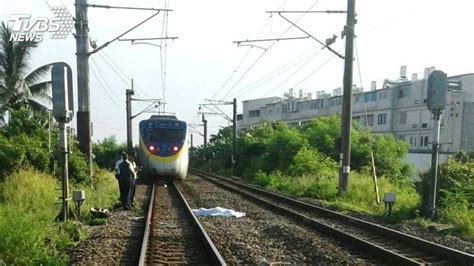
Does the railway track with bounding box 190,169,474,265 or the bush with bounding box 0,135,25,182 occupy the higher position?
the bush with bounding box 0,135,25,182

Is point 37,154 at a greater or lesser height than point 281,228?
greater

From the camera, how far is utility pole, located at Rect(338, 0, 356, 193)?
1889 centimetres

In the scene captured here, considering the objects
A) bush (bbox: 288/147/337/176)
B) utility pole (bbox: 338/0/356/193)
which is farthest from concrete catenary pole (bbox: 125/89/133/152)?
utility pole (bbox: 338/0/356/193)

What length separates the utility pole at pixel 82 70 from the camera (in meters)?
18.1

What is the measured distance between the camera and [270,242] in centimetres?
1002

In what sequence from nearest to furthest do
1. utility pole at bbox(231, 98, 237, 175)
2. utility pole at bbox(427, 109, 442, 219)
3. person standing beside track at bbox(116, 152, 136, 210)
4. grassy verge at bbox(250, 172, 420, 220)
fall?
1. utility pole at bbox(427, 109, 442, 219)
2. person standing beside track at bbox(116, 152, 136, 210)
3. grassy verge at bbox(250, 172, 420, 220)
4. utility pole at bbox(231, 98, 237, 175)

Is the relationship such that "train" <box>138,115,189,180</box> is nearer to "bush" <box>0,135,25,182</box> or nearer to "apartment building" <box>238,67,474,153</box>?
"bush" <box>0,135,25,182</box>

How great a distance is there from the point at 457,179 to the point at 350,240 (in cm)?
615

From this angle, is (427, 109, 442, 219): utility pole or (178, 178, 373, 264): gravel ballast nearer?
(178, 178, 373, 264): gravel ballast

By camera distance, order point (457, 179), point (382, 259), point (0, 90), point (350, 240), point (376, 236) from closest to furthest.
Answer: point (382, 259) < point (350, 240) < point (376, 236) < point (457, 179) < point (0, 90)

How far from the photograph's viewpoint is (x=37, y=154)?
16.2 m

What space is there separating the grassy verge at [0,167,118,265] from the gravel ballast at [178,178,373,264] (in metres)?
2.89

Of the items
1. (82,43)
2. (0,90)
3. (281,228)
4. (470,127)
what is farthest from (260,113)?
(281,228)

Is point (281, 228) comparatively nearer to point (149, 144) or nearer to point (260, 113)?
point (149, 144)
